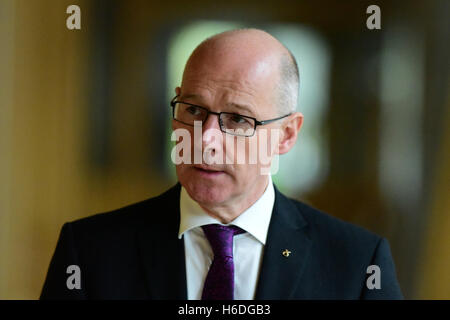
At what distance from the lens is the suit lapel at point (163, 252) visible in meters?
1.01

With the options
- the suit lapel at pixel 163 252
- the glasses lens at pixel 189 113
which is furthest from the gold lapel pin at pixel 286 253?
the glasses lens at pixel 189 113

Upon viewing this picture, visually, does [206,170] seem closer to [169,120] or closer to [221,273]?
[221,273]

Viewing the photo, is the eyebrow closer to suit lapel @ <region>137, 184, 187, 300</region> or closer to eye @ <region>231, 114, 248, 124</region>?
eye @ <region>231, 114, 248, 124</region>

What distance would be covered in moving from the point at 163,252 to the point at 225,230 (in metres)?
0.14

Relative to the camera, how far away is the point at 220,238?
1.03 meters

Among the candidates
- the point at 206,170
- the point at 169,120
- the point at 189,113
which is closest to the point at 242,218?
the point at 206,170

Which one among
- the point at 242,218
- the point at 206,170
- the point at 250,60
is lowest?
the point at 242,218

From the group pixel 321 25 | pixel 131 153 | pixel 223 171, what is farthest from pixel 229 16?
pixel 223 171

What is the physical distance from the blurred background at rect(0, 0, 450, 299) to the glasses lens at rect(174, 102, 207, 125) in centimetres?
40

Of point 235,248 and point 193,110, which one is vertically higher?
point 193,110

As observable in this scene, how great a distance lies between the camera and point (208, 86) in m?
→ 0.99

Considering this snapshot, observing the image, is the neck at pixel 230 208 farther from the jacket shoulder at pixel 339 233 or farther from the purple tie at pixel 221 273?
the jacket shoulder at pixel 339 233

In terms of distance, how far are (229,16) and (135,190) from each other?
1.86 feet

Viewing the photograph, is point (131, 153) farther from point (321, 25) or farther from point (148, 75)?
point (321, 25)
